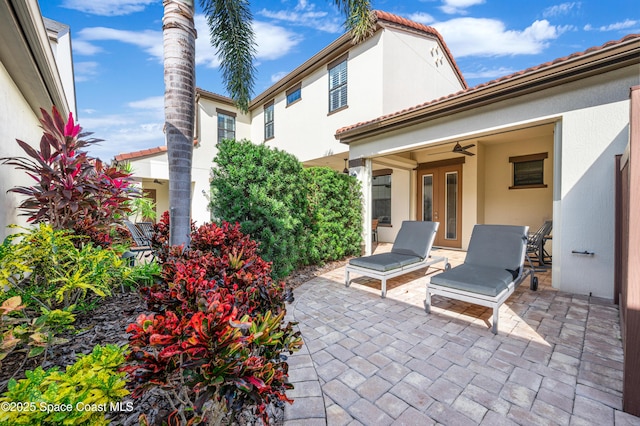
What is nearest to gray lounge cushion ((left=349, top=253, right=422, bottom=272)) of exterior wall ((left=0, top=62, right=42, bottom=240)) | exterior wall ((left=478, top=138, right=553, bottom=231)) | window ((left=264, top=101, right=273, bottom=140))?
exterior wall ((left=0, top=62, right=42, bottom=240))

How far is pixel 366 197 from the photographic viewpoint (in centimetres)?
838

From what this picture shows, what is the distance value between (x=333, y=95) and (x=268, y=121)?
5.08m

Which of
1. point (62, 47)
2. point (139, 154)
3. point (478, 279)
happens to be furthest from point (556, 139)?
point (62, 47)

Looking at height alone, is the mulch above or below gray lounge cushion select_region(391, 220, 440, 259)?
below

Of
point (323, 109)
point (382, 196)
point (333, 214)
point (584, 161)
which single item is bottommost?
point (333, 214)

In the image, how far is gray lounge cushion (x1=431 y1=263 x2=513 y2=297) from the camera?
12.5 feet

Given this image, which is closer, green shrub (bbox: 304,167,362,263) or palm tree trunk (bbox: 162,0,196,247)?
palm tree trunk (bbox: 162,0,196,247)

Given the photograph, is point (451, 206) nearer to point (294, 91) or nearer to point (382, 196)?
point (382, 196)

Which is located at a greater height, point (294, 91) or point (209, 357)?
point (294, 91)

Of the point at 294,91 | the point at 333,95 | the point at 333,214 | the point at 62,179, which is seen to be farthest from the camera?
the point at 294,91

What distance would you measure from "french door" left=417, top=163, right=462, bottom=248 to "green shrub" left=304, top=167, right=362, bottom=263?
3684mm

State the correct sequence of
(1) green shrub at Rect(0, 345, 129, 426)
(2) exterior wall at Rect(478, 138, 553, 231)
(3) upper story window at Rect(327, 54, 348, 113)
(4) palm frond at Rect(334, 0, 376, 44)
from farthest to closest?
(3) upper story window at Rect(327, 54, 348, 113), (2) exterior wall at Rect(478, 138, 553, 231), (4) palm frond at Rect(334, 0, 376, 44), (1) green shrub at Rect(0, 345, 129, 426)

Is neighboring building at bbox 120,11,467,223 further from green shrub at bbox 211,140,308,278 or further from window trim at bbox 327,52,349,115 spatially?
green shrub at bbox 211,140,308,278

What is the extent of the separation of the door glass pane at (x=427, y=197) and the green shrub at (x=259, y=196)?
670 cm
